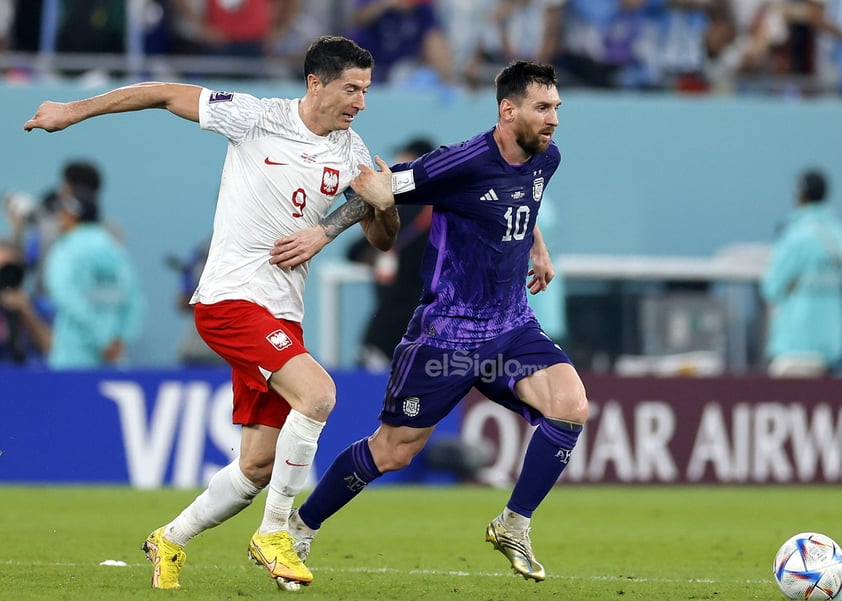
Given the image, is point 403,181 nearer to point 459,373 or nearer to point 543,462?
point 459,373

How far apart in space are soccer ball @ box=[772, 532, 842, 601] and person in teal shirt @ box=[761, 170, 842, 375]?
8.34 meters

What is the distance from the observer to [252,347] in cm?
729

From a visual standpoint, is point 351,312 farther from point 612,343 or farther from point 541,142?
point 541,142

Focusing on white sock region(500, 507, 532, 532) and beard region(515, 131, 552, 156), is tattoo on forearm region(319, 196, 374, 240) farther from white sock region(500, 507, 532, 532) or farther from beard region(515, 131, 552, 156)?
white sock region(500, 507, 532, 532)

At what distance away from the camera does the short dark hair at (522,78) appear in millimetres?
7770

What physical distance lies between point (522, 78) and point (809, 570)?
2693 millimetres

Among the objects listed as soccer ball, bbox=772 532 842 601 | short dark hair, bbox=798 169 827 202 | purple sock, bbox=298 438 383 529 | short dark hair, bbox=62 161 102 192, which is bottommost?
soccer ball, bbox=772 532 842 601

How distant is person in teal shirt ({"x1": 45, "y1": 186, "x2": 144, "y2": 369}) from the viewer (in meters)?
14.2

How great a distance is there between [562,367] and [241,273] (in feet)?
5.36

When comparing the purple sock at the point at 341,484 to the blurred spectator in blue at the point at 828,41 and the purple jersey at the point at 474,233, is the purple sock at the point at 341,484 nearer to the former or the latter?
the purple jersey at the point at 474,233

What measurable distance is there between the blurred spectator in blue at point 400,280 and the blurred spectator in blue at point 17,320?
3.19 metres

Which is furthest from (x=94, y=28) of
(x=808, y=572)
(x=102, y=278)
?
(x=808, y=572)

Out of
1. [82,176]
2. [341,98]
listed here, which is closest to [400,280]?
[82,176]

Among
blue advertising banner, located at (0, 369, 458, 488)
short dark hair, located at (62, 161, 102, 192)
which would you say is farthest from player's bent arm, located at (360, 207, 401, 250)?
short dark hair, located at (62, 161, 102, 192)
